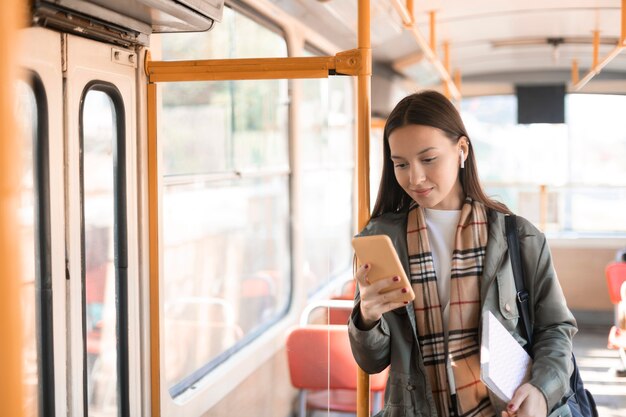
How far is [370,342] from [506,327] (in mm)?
317

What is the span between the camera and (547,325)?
5.94 ft

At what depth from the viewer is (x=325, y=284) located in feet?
19.6

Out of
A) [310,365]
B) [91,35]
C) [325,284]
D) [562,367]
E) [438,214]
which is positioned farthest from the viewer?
[325,284]

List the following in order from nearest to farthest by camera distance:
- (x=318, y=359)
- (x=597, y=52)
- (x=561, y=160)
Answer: (x=318, y=359) < (x=597, y=52) < (x=561, y=160)

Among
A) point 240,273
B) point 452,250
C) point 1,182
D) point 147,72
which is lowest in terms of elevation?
point 240,273

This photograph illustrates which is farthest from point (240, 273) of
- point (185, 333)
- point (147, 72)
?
point (147, 72)

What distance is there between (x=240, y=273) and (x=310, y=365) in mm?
1382

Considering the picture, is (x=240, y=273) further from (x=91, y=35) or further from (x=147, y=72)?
(x=91, y=35)

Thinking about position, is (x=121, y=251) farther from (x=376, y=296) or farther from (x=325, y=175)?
(x=325, y=175)

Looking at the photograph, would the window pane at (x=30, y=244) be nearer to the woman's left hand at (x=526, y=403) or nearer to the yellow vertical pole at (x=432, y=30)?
the woman's left hand at (x=526, y=403)

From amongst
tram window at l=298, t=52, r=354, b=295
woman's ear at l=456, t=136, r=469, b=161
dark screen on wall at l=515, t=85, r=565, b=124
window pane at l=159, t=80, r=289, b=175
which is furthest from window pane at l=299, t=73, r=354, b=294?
dark screen on wall at l=515, t=85, r=565, b=124

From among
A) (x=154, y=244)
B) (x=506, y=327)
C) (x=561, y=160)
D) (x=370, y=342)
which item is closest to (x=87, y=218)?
(x=154, y=244)

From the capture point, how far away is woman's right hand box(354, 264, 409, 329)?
1669 millimetres

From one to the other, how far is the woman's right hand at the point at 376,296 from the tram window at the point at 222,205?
1.40m
